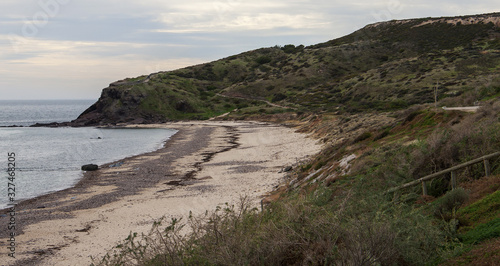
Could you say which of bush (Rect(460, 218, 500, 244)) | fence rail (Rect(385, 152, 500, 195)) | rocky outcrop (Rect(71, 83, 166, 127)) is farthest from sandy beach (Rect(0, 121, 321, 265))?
rocky outcrop (Rect(71, 83, 166, 127))

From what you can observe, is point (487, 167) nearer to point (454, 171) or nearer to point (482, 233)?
point (454, 171)

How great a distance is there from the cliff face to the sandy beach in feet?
108

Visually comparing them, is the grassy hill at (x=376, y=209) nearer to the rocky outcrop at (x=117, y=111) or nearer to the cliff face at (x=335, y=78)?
the cliff face at (x=335, y=78)

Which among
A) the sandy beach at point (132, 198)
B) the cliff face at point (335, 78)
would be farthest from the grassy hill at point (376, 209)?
the cliff face at point (335, 78)

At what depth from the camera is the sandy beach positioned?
53.2 ft

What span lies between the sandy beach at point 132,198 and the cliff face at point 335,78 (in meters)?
33.0

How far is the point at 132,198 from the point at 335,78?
3642 inches

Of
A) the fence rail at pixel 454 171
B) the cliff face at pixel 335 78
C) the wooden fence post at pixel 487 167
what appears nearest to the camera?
the fence rail at pixel 454 171

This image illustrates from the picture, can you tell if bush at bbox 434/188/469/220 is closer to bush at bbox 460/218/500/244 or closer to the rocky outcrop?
bush at bbox 460/218/500/244

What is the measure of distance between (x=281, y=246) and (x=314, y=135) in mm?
38505

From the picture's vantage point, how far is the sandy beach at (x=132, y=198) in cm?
1622

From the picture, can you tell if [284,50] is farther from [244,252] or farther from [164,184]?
[244,252]

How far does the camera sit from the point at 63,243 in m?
16.4

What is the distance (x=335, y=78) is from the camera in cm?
10975
